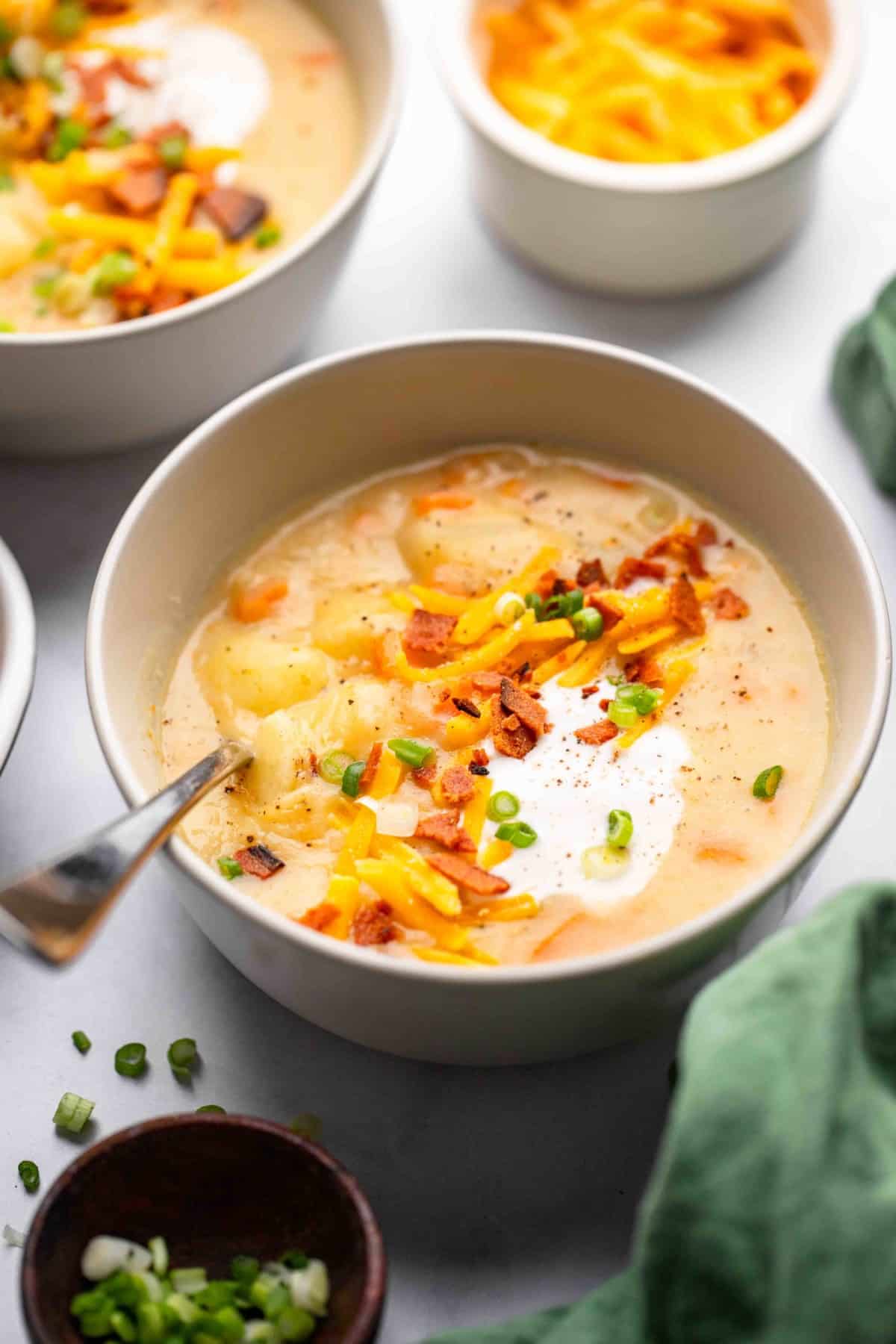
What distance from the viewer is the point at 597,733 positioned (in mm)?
2434

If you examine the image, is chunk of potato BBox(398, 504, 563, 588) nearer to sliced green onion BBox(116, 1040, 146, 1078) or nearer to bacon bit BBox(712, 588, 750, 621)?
bacon bit BBox(712, 588, 750, 621)

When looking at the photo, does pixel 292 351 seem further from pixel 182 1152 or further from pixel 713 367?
pixel 182 1152

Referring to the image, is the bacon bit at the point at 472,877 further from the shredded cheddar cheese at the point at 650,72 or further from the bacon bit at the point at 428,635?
the shredded cheddar cheese at the point at 650,72

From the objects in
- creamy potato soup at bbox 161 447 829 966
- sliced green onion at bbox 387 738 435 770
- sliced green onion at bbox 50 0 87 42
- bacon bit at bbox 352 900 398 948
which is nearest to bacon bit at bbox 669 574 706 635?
creamy potato soup at bbox 161 447 829 966

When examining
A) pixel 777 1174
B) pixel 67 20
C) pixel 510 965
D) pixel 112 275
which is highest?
pixel 67 20

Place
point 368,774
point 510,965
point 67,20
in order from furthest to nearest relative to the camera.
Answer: point 67,20 → point 368,774 → point 510,965

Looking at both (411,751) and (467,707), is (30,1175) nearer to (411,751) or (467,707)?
(411,751)

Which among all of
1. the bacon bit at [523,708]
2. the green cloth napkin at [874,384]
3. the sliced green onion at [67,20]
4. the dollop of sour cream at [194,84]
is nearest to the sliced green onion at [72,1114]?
the bacon bit at [523,708]

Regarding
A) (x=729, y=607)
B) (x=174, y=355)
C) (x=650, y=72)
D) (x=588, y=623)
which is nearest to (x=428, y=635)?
(x=588, y=623)

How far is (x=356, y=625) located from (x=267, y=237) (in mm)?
905

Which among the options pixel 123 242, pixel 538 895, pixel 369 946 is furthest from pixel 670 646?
pixel 123 242

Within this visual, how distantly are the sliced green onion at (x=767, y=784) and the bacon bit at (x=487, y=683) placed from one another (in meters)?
0.38

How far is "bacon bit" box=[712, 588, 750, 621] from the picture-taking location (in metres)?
2.60

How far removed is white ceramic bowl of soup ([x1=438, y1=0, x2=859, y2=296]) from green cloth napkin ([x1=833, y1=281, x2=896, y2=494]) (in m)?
0.29
